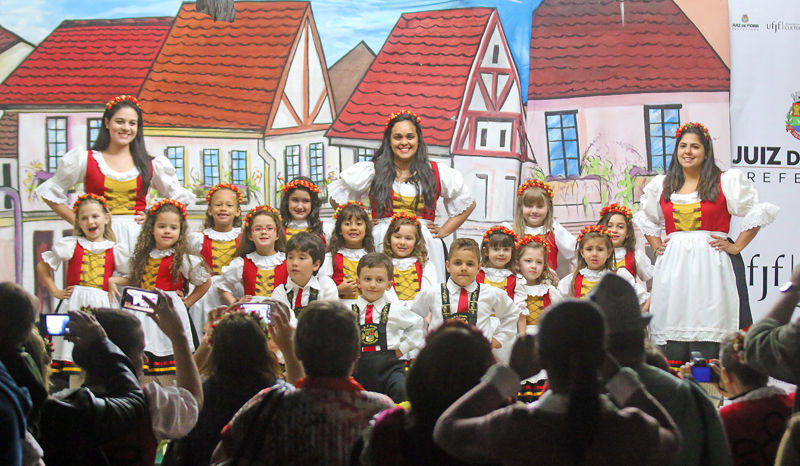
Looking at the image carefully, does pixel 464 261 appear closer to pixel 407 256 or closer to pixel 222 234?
pixel 407 256

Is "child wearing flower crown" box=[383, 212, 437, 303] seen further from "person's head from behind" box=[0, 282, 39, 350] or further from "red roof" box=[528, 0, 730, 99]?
"person's head from behind" box=[0, 282, 39, 350]

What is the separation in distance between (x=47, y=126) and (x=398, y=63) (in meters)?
2.91

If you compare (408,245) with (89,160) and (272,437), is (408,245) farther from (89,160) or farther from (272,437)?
(272,437)

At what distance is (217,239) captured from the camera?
231 inches

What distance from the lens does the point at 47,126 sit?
23.5 ft

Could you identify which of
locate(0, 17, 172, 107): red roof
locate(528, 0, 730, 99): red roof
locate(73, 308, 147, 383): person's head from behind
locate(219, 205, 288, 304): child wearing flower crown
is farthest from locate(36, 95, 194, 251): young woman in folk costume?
locate(73, 308, 147, 383): person's head from behind

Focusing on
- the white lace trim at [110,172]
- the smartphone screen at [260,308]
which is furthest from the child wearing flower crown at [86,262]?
the smartphone screen at [260,308]

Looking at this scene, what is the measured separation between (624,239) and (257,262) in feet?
8.30

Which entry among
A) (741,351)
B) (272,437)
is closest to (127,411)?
(272,437)

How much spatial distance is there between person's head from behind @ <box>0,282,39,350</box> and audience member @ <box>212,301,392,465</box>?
59 cm

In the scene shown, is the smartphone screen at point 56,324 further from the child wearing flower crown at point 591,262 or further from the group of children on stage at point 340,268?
the child wearing flower crown at point 591,262

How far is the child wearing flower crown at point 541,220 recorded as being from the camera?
6.07 meters

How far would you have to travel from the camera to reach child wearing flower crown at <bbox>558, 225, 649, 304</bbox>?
5715mm

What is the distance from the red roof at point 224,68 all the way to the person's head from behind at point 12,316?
17.1 feet
